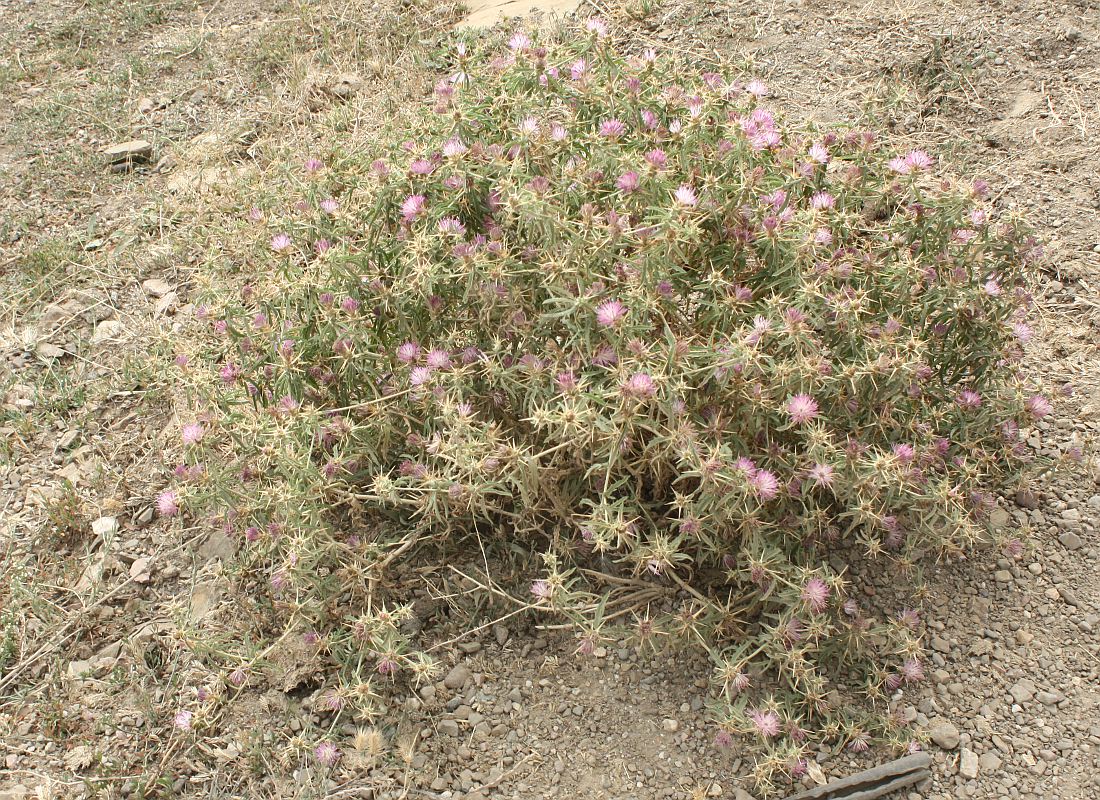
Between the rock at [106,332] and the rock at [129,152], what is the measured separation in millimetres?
1123

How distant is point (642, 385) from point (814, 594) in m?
0.64

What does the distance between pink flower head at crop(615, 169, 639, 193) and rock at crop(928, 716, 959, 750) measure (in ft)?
4.97

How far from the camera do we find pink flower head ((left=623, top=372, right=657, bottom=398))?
2.22 m

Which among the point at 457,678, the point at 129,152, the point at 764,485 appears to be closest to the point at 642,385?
the point at 764,485

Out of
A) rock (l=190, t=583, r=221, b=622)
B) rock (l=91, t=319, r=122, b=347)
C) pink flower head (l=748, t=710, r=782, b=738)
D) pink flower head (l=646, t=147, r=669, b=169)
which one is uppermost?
pink flower head (l=646, t=147, r=669, b=169)

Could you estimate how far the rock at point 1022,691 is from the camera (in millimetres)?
2609

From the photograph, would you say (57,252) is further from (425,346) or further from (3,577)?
(425,346)

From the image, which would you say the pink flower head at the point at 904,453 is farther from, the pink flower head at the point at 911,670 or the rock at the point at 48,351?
the rock at the point at 48,351

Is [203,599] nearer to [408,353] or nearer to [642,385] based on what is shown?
[408,353]

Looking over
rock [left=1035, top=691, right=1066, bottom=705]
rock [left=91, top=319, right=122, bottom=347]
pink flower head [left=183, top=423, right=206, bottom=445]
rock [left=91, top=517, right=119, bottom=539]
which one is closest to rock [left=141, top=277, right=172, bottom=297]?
rock [left=91, top=319, right=122, bottom=347]

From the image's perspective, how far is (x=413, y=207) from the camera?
8.72 ft

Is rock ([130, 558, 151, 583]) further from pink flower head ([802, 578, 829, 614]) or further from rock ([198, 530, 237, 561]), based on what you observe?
pink flower head ([802, 578, 829, 614])

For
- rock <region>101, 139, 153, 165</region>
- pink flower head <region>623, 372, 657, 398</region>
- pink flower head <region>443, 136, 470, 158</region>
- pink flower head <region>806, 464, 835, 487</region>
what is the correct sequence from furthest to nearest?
rock <region>101, 139, 153, 165</region>, pink flower head <region>443, 136, 470, 158</region>, pink flower head <region>806, 464, 835, 487</region>, pink flower head <region>623, 372, 657, 398</region>

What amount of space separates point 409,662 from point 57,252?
2708 millimetres
